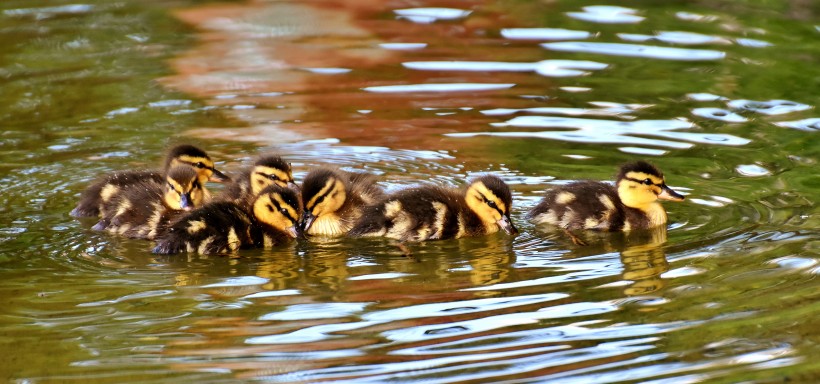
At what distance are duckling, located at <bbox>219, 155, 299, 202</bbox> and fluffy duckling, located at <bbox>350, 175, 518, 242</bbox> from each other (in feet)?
1.75

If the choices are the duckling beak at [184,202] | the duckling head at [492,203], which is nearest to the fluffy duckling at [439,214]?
the duckling head at [492,203]

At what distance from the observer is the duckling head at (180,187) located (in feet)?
20.1

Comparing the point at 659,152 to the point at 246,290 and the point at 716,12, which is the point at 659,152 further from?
the point at 716,12

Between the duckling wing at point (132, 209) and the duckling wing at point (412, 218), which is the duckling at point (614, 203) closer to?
the duckling wing at point (412, 218)

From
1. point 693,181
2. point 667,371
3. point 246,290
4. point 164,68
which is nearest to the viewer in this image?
point 667,371

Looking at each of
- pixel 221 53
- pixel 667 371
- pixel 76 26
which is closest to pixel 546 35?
pixel 221 53

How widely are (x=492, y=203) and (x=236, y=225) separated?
1150 millimetres

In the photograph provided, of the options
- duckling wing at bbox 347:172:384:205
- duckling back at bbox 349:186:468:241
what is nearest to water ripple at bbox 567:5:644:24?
duckling wing at bbox 347:172:384:205

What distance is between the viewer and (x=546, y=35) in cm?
1031

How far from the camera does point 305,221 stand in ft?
20.1

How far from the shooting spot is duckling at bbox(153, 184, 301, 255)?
18.9 feet

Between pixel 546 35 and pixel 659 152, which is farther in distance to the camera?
pixel 546 35

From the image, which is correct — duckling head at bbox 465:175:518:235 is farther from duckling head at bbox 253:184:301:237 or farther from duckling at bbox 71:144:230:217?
duckling at bbox 71:144:230:217

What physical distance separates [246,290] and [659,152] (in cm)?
293
